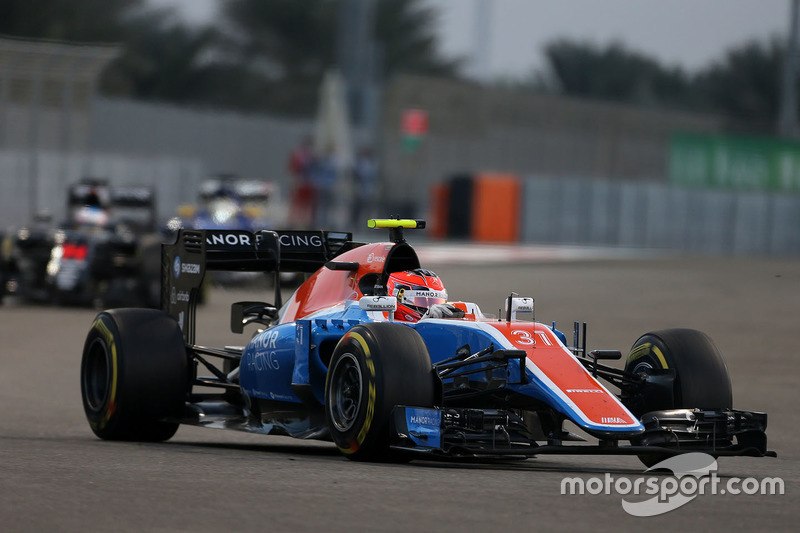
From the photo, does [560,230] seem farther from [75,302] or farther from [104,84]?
[104,84]

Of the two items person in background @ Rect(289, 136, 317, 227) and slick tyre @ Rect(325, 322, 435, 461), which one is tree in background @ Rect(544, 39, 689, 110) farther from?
slick tyre @ Rect(325, 322, 435, 461)

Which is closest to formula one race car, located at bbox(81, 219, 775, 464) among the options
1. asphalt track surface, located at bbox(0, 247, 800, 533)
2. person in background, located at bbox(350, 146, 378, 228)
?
asphalt track surface, located at bbox(0, 247, 800, 533)

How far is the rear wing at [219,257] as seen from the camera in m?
11.0

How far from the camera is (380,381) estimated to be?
799 centimetres

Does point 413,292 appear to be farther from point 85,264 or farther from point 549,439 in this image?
point 85,264

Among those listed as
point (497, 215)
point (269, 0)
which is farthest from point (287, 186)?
point (269, 0)

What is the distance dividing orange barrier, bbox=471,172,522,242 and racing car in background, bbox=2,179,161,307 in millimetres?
19527

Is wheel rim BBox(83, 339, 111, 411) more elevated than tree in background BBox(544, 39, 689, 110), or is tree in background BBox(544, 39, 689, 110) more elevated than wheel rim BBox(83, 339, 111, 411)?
tree in background BBox(544, 39, 689, 110)

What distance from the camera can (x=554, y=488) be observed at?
7.32 m

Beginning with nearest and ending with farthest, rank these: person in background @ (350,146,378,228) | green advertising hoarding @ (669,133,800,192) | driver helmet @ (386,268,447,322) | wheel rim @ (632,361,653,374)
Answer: wheel rim @ (632,361,653,374) < driver helmet @ (386,268,447,322) < person in background @ (350,146,378,228) < green advertising hoarding @ (669,133,800,192)

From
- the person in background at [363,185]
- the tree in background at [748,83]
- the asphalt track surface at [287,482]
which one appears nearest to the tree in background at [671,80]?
the tree in background at [748,83]

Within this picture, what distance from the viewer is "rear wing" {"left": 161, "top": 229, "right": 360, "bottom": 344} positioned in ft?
36.1

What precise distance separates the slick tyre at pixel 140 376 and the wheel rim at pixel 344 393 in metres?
1.76

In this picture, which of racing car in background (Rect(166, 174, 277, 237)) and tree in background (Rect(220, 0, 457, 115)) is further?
tree in background (Rect(220, 0, 457, 115))
